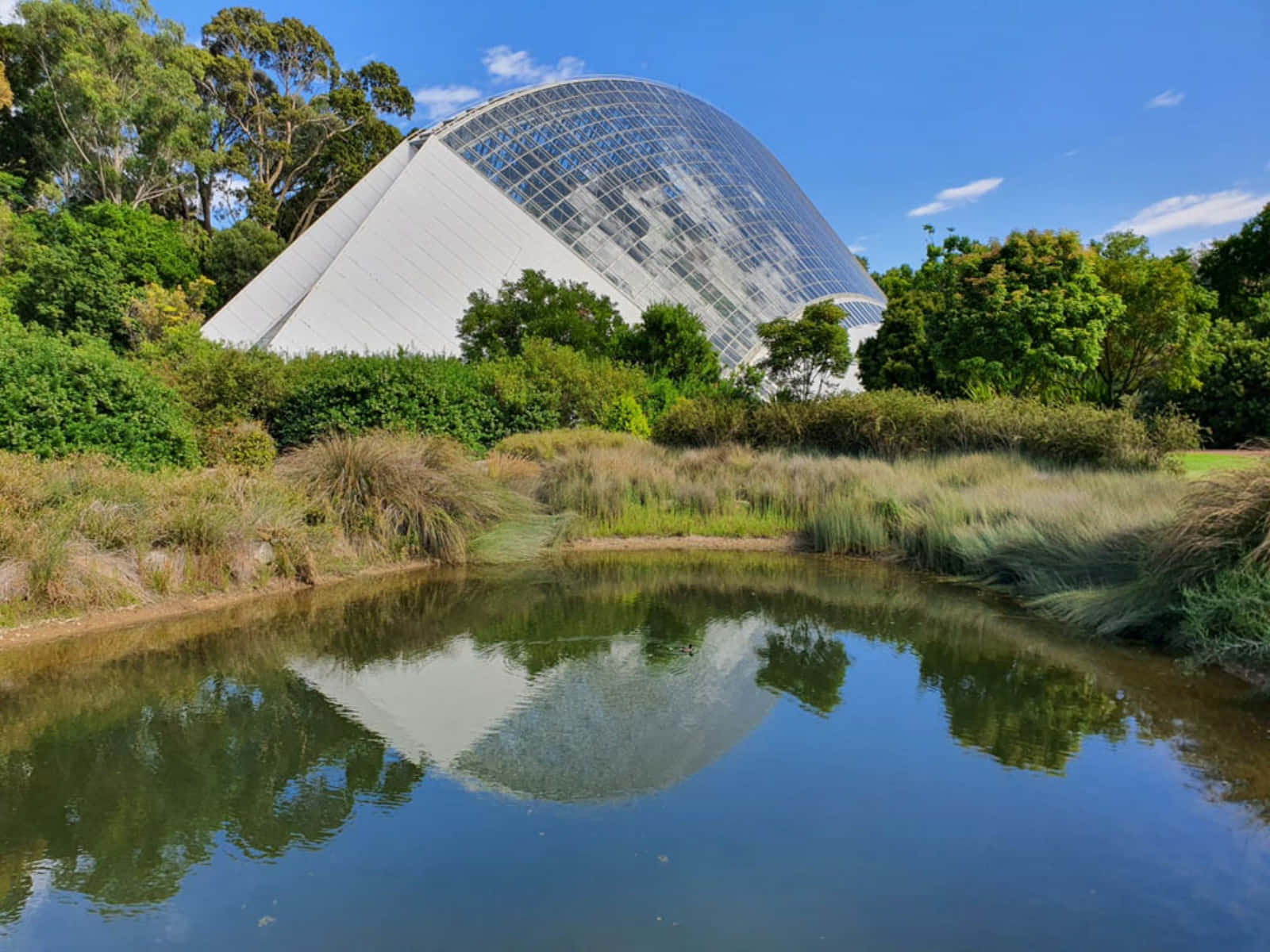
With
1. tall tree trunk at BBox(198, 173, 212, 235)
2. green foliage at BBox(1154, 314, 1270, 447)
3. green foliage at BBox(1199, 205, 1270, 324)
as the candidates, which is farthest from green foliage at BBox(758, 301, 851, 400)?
tall tree trunk at BBox(198, 173, 212, 235)

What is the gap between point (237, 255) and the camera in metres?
33.2

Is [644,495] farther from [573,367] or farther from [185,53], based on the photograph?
[185,53]

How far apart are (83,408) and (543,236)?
19020 millimetres

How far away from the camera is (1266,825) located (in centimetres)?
417

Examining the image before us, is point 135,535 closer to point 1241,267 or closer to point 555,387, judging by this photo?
point 555,387

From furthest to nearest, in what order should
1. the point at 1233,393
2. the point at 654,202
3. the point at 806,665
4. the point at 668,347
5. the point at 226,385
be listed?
1. the point at 654,202
2. the point at 1233,393
3. the point at 668,347
4. the point at 226,385
5. the point at 806,665

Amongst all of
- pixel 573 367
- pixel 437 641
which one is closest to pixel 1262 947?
pixel 437 641

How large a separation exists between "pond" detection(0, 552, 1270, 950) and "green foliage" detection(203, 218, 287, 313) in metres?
30.1

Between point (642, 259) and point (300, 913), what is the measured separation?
2675cm

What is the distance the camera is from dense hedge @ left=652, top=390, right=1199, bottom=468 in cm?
1269

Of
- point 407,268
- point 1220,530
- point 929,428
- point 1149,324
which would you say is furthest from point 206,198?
point 1220,530

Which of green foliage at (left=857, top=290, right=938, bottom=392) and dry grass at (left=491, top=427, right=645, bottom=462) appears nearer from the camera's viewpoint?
dry grass at (left=491, top=427, right=645, bottom=462)

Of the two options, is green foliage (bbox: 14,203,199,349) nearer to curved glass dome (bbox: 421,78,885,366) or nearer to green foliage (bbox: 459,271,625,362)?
curved glass dome (bbox: 421,78,885,366)

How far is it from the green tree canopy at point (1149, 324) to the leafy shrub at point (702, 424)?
458 inches
